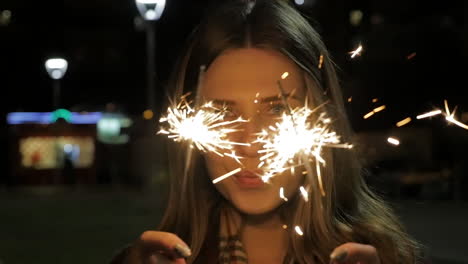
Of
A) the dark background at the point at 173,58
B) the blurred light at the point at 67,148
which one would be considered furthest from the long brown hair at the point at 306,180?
the blurred light at the point at 67,148

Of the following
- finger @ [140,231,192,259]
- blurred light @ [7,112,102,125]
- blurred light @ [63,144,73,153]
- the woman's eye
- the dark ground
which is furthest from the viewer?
blurred light @ [63,144,73,153]

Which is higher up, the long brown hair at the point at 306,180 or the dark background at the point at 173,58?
the dark background at the point at 173,58

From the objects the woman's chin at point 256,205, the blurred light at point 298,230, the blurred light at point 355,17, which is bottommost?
the blurred light at point 298,230

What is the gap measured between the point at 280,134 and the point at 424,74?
83.8 feet

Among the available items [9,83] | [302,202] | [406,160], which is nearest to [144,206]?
[406,160]

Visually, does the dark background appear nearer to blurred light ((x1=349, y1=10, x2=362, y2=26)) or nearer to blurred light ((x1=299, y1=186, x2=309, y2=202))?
blurred light ((x1=349, y1=10, x2=362, y2=26))

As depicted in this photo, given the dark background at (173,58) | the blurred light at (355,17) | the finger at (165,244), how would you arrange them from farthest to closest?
the dark background at (173,58) < the blurred light at (355,17) < the finger at (165,244)

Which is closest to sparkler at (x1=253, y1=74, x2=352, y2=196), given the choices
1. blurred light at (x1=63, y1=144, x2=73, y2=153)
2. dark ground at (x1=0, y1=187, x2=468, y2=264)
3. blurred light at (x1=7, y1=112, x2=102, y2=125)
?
dark ground at (x1=0, y1=187, x2=468, y2=264)

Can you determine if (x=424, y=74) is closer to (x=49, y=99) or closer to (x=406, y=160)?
(x=406, y=160)

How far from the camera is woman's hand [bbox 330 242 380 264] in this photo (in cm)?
204

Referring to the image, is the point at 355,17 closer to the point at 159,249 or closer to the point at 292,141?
the point at 292,141

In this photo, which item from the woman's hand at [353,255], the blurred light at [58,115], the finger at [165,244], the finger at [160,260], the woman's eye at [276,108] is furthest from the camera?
the blurred light at [58,115]

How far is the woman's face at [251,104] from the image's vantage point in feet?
7.75

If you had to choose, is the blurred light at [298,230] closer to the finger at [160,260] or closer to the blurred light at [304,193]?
the blurred light at [304,193]
